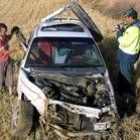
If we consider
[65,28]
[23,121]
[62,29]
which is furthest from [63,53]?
[23,121]

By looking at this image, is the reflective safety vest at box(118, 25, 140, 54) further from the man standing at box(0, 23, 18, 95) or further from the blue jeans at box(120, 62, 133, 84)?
the man standing at box(0, 23, 18, 95)

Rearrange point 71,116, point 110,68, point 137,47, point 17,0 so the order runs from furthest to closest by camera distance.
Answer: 1. point 17,0
2. point 110,68
3. point 137,47
4. point 71,116

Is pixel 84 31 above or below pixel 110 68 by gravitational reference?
above

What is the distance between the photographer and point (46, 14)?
72.8 ft

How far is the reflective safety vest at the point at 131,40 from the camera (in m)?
11.5

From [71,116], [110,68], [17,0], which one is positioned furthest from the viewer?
[17,0]

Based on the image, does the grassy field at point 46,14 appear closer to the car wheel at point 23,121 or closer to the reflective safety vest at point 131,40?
the car wheel at point 23,121

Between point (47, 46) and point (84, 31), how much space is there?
3.65 feet

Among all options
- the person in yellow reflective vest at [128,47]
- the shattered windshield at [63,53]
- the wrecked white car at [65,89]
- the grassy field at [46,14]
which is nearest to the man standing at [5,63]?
the wrecked white car at [65,89]

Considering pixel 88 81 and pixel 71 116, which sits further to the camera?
pixel 88 81

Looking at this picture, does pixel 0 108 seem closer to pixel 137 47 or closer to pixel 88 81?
pixel 88 81

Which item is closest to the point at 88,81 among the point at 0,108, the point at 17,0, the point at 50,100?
the point at 50,100

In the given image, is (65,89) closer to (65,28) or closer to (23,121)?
(23,121)

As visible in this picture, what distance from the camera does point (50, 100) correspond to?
9.07 metres
